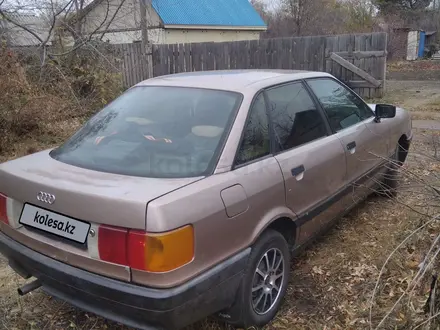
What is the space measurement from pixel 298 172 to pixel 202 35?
68.7ft

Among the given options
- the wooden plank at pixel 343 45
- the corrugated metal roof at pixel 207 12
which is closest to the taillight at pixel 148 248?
the wooden plank at pixel 343 45

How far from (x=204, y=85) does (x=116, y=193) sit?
1.28m

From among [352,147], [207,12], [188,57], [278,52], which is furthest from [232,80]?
[207,12]

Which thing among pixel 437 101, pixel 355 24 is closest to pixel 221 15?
pixel 355 24

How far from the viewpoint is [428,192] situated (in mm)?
2920

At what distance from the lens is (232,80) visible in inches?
126

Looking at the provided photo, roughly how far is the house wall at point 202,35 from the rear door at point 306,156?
1858cm

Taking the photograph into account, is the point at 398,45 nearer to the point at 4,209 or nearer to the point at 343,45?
the point at 343,45

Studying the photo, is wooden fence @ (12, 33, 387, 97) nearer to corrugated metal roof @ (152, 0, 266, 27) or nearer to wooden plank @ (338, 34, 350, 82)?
wooden plank @ (338, 34, 350, 82)

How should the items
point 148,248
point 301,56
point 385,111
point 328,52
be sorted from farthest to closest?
point 301,56, point 328,52, point 385,111, point 148,248

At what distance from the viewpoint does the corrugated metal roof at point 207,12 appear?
21.4 m

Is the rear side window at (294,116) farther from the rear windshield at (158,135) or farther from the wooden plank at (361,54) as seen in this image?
the wooden plank at (361,54)

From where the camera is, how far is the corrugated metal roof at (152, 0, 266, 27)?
21.4m

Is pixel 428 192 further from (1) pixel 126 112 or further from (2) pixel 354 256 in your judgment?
(1) pixel 126 112
